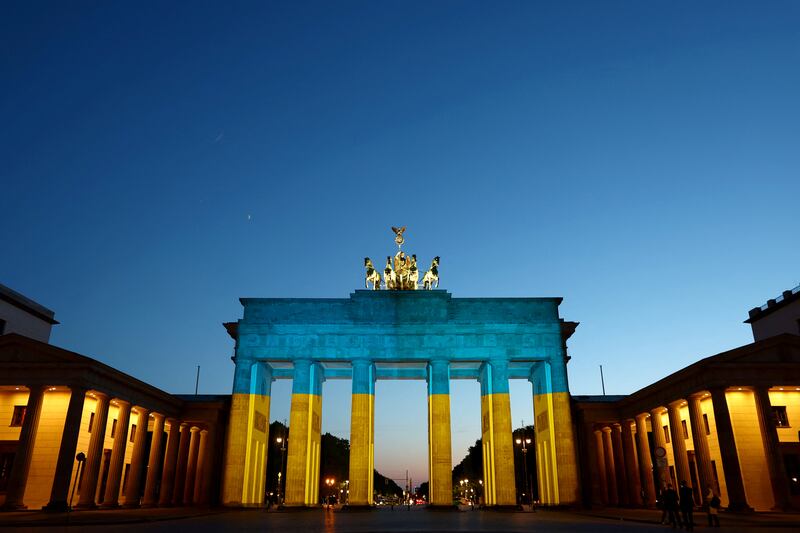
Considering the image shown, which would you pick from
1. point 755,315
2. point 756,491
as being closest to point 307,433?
point 756,491

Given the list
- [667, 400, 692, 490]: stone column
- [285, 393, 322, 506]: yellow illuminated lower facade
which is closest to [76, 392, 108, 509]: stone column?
[285, 393, 322, 506]: yellow illuminated lower facade

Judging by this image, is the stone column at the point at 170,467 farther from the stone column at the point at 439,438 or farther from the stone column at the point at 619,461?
the stone column at the point at 619,461

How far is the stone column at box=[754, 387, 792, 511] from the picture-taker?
36.6 m

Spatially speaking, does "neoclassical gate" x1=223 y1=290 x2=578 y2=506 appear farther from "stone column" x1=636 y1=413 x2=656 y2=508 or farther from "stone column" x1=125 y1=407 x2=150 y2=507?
"stone column" x1=125 y1=407 x2=150 y2=507

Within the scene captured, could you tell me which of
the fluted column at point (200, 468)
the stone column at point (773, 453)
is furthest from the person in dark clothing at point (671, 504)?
the fluted column at point (200, 468)

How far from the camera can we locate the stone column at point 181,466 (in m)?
53.7

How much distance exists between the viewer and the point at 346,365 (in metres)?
57.3

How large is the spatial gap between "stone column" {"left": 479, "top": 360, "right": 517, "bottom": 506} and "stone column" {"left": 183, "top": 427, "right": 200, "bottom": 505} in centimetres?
2699

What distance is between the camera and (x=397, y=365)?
57.8 metres

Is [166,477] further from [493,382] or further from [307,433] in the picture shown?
[493,382]

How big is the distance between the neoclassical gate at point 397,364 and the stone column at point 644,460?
568 centimetres

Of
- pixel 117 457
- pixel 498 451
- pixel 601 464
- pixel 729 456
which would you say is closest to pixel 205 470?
pixel 117 457

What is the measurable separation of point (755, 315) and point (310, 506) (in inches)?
2223

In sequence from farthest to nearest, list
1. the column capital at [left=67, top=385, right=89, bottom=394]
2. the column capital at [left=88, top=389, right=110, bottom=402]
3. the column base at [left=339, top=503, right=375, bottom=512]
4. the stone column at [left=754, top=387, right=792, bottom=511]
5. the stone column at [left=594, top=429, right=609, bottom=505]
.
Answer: the stone column at [left=594, top=429, right=609, bottom=505], the column base at [left=339, top=503, right=375, bottom=512], the column capital at [left=88, top=389, right=110, bottom=402], the column capital at [left=67, top=385, right=89, bottom=394], the stone column at [left=754, top=387, right=792, bottom=511]
